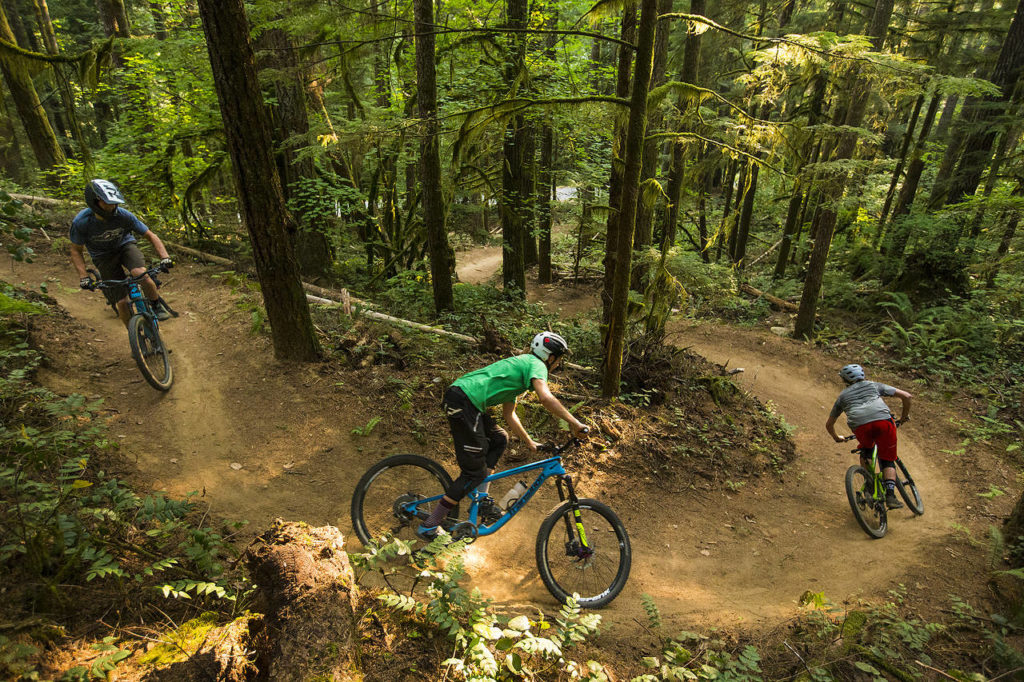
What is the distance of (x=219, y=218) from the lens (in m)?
17.2

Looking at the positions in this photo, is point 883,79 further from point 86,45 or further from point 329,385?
point 86,45

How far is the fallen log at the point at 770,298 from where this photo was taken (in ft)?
58.4

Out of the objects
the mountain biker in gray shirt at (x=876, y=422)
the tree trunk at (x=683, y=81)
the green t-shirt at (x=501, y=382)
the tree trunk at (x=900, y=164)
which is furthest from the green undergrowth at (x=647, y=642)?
the tree trunk at (x=900, y=164)

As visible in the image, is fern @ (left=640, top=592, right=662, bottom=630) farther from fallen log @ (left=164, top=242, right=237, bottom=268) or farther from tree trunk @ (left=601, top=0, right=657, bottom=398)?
fallen log @ (left=164, top=242, right=237, bottom=268)

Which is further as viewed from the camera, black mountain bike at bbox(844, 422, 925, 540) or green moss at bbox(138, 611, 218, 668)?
black mountain bike at bbox(844, 422, 925, 540)

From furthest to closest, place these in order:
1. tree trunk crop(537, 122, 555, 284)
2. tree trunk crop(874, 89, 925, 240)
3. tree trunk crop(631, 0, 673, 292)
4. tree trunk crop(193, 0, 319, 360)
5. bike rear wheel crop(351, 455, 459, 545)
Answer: tree trunk crop(874, 89, 925, 240) → tree trunk crop(537, 122, 555, 284) → tree trunk crop(631, 0, 673, 292) → tree trunk crop(193, 0, 319, 360) → bike rear wheel crop(351, 455, 459, 545)

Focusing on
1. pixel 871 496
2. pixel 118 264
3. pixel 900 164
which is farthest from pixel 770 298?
pixel 118 264

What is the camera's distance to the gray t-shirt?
7020 mm

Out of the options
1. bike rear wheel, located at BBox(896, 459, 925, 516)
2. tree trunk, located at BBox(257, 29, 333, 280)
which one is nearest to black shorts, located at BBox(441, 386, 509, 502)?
bike rear wheel, located at BBox(896, 459, 925, 516)

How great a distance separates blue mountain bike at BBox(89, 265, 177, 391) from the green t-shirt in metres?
5.04

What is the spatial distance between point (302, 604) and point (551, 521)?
256 centimetres

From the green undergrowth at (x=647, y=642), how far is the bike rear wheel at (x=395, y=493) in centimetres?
44

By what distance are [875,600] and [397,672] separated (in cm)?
536

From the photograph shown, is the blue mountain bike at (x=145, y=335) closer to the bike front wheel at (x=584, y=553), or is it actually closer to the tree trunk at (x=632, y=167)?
the bike front wheel at (x=584, y=553)
